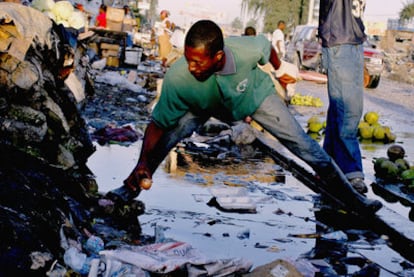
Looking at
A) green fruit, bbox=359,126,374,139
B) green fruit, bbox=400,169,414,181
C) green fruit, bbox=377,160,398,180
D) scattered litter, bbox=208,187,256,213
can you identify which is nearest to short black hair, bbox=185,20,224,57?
scattered litter, bbox=208,187,256,213

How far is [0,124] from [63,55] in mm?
1688

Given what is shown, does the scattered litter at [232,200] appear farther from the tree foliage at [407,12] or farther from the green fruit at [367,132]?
the tree foliage at [407,12]

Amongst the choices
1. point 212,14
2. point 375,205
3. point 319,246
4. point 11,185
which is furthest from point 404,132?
point 212,14

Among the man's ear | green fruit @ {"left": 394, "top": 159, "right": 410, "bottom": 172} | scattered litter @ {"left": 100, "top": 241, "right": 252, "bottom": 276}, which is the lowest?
green fruit @ {"left": 394, "top": 159, "right": 410, "bottom": 172}

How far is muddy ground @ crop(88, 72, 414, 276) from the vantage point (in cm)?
457

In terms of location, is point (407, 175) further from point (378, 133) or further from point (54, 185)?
point (54, 185)

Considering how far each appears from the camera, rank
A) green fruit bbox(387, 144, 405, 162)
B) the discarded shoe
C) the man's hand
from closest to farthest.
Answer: the discarded shoe, the man's hand, green fruit bbox(387, 144, 405, 162)

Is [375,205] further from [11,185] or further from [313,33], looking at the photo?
[313,33]

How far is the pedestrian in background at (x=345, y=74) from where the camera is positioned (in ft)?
22.5

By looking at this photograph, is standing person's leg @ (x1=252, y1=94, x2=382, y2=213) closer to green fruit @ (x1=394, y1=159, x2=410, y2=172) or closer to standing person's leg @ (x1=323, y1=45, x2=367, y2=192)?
standing person's leg @ (x1=323, y1=45, x2=367, y2=192)

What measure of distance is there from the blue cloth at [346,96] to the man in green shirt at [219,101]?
1142 mm

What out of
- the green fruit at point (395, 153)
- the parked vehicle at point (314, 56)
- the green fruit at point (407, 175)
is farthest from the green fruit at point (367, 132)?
the parked vehicle at point (314, 56)

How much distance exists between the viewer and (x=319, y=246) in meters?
4.75

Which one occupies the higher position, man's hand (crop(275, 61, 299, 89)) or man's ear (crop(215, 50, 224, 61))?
man's ear (crop(215, 50, 224, 61))
